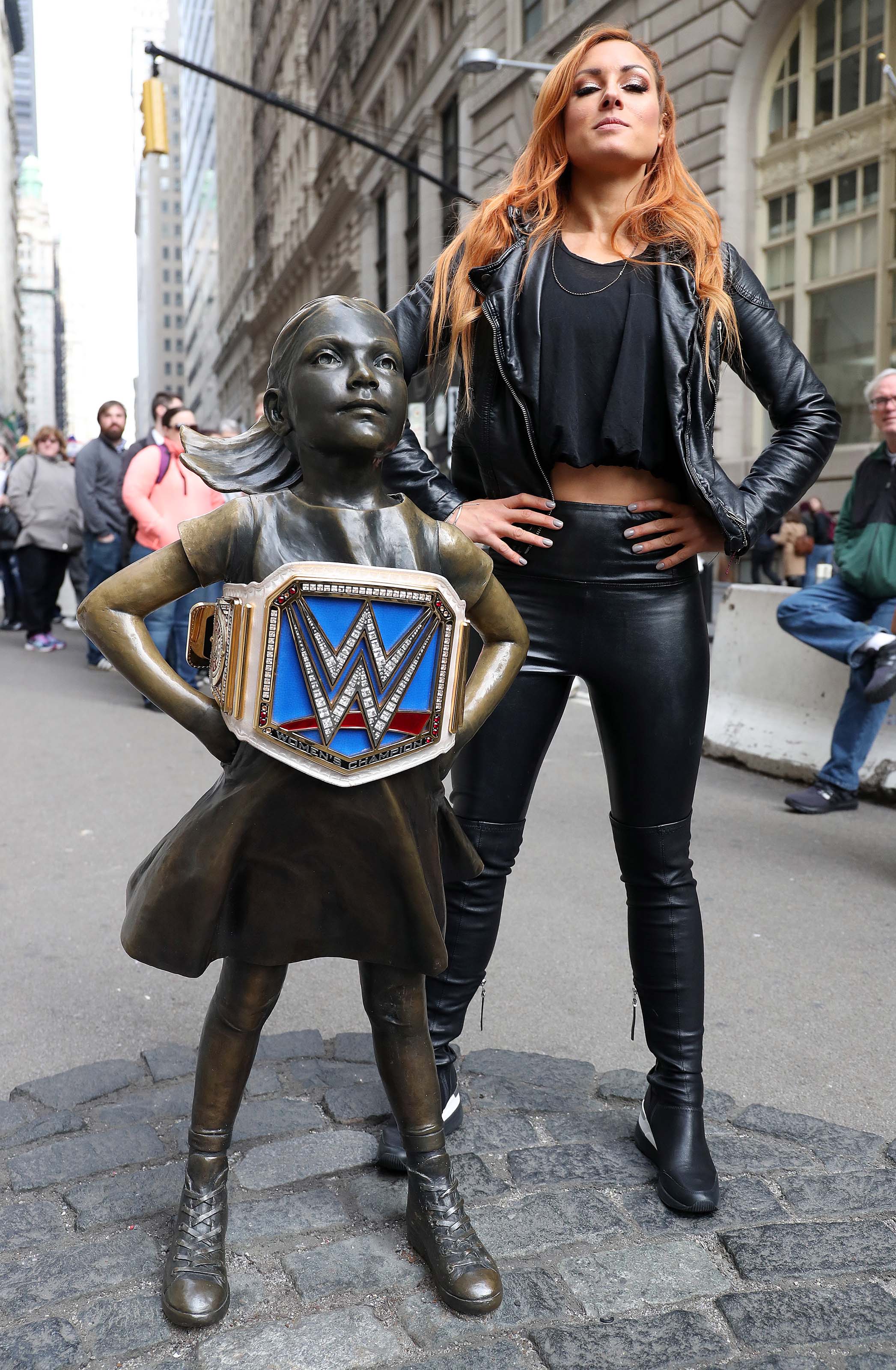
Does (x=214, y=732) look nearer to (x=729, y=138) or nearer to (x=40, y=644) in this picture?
(x=40, y=644)

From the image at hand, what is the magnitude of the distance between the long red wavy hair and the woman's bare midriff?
0.84 feet

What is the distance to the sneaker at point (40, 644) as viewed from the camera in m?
12.2

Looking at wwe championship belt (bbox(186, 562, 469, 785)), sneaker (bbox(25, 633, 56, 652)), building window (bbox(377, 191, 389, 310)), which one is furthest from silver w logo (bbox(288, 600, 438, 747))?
building window (bbox(377, 191, 389, 310))

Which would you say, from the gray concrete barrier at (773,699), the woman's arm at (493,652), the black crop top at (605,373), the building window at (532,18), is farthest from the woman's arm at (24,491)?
the building window at (532,18)

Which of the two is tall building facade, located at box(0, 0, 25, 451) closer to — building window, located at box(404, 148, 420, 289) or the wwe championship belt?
building window, located at box(404, 148, 420, 289)

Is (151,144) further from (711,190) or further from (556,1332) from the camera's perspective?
(556,1332)

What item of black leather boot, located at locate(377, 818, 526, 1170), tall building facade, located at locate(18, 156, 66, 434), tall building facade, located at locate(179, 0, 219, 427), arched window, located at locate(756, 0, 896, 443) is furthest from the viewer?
tall building facade, located at locate(18, 156, 66, 434)

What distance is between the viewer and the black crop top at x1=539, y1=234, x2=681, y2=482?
2424 mm

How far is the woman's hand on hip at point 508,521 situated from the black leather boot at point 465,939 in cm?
60

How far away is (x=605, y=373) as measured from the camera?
96.9 inches

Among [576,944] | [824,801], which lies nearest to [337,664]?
[576,944]

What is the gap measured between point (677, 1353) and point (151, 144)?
50.0ft

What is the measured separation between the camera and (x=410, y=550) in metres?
2.05

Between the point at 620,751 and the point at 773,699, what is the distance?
483cm
